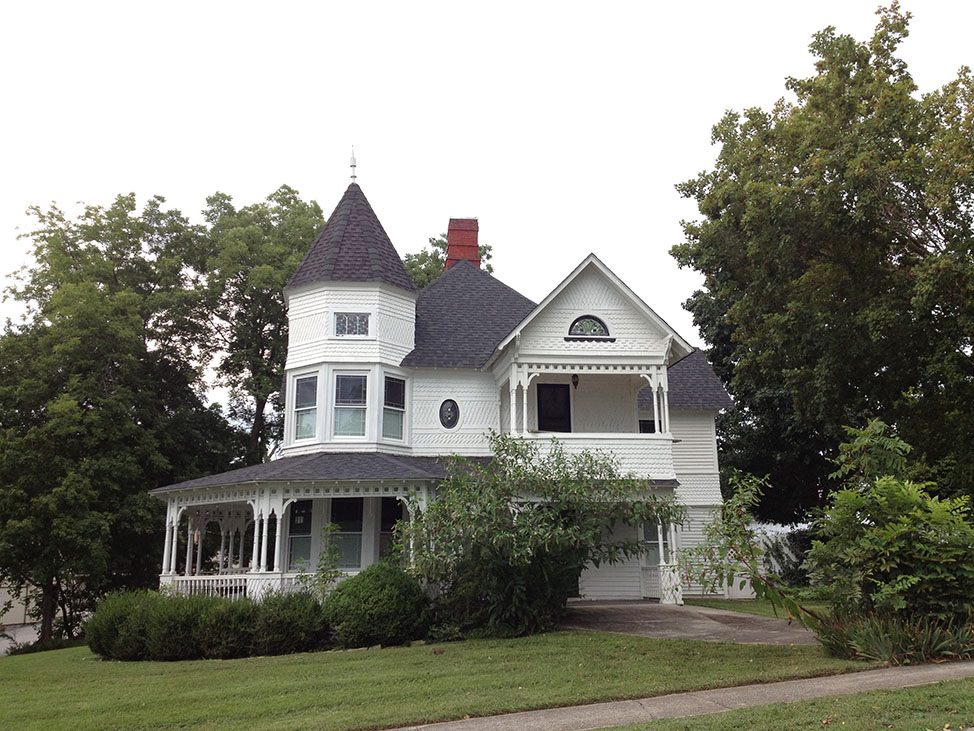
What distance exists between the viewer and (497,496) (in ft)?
49.6

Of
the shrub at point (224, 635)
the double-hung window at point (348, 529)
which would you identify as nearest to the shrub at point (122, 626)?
the shrub at point (224, 635)

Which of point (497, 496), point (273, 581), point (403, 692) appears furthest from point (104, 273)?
point (403, 692)

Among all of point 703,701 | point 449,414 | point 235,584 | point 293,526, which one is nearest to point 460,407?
point 449,414

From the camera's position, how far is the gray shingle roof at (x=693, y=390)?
82.5 feet

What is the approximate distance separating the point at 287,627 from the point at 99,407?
42.7ft

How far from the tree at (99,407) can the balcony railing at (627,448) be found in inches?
505

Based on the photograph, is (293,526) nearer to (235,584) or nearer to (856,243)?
(235,584)

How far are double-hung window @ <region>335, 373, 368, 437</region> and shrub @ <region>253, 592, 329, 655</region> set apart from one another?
5535 millimetres

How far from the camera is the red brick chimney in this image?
89.1 ft

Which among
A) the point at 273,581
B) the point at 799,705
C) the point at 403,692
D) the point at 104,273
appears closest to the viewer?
the point at 799,705

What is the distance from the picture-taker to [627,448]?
20.0m

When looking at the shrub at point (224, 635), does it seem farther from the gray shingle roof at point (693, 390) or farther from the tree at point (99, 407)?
the gray shingle roof at point (693, 390)

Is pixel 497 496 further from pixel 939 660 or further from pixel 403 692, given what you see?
pixel 939 660

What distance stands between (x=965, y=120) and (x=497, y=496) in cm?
1136
